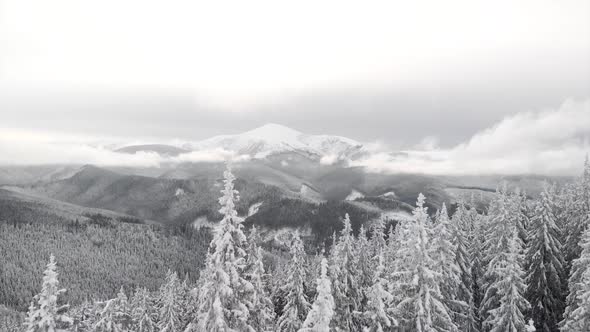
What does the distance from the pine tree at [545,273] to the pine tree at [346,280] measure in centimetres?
1749

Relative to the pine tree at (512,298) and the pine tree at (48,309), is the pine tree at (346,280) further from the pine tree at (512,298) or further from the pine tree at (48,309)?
the pine tree at (48,309)

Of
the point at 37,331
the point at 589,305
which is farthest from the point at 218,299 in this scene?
the point at 589,305

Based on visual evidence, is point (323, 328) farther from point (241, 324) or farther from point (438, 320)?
point (438, 320)

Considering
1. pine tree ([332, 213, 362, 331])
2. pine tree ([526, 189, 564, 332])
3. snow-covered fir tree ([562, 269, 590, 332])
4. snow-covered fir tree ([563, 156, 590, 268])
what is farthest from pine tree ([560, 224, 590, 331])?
pine tree ([332, 213, 362, 331])

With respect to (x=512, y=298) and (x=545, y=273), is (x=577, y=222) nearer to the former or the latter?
(x=545, y=273)

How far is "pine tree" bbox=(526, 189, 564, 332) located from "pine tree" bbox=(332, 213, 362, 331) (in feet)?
57.4

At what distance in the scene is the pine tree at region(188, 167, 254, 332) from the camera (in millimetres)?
23688

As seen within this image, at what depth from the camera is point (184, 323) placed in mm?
55219

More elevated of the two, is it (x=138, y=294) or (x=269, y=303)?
(x=269, y=303)

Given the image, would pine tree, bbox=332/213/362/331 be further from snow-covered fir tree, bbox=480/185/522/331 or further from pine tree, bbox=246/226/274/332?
snow-covered fir tree, bbox=480/185/522/331

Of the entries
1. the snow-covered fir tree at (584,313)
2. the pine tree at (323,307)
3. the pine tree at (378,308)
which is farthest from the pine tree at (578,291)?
the pine tree at (323,307)

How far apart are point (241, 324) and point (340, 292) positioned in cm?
1100

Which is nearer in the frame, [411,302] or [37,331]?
[37,331]

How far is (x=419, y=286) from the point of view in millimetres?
26203
